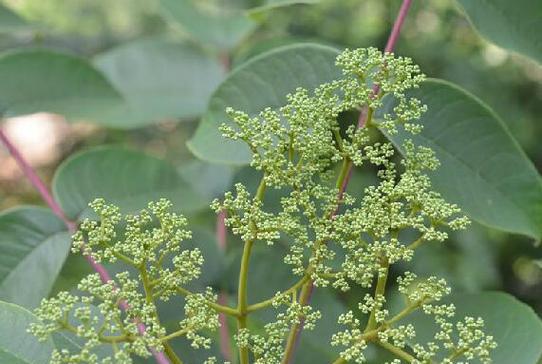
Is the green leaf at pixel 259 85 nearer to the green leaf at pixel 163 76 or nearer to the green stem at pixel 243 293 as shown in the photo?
the green stem at pixel 243 293

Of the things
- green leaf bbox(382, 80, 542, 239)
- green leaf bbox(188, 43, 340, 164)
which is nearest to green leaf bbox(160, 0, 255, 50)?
green leaf bbox(188, 43, 340, 164)

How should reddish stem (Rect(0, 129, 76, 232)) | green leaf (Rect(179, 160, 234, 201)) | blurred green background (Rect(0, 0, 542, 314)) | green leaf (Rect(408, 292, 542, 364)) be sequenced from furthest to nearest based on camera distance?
blurred green background (Rect(0, 0, 542, 314))
green leaf (Rect(179, 160, 234, 201))
reddish stem (Rect(0, 129, 76, 232))
green leaf (Rect(408, 292, 542, 364))

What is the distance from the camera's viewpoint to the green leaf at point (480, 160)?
1076 millimetres

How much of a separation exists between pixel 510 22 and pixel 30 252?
703 mm

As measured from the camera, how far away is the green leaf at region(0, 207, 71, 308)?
1115 millimetres

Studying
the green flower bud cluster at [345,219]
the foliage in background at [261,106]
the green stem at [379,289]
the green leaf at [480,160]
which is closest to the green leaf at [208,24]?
the foliage in background at [261,106]

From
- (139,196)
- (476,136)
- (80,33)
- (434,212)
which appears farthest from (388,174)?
(80,33)

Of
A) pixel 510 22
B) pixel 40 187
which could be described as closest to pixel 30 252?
pixel 40 187

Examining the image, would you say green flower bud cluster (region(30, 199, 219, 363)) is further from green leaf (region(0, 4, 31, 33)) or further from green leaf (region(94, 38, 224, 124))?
green leaf (region(94, 38, 224, 124))

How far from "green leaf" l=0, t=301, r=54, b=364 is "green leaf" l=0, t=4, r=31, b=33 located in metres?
0.66

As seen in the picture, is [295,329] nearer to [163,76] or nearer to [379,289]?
[379,289]

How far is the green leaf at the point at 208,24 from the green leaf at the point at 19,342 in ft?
3.10

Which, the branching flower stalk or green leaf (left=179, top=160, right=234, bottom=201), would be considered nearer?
the branching flower stalk

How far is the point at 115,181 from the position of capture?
1.33 m
